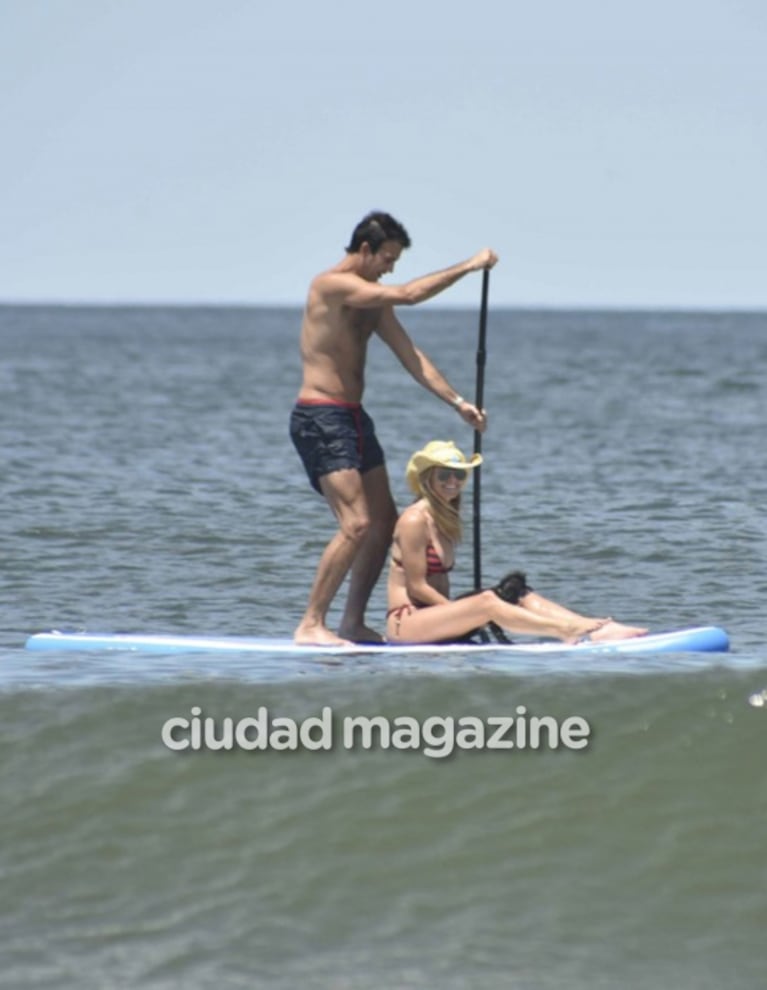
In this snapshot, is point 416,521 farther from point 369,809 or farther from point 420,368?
point 369,809

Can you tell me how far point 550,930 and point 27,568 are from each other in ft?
25.9

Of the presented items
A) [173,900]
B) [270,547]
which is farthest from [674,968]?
[270,547]

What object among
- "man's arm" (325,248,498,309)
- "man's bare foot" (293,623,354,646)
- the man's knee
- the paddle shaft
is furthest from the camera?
the paddle shaft

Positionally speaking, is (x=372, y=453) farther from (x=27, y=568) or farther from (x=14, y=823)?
(x=27, y=568)

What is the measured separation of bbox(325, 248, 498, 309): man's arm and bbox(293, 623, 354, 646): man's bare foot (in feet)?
5.18

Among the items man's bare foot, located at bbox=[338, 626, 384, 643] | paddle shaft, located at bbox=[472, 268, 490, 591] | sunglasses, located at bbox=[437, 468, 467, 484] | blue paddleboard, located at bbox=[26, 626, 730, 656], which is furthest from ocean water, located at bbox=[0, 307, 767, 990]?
paddle shaft, located at bbox=[472, 268, 490, 591]

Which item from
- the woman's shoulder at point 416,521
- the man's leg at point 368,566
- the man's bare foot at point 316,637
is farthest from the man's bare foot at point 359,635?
the woman's shoulder at point 416,521

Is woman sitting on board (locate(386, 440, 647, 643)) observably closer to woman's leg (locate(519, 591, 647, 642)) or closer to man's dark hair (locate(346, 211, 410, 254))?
woman's leg (locate(519, 591, 647, 642))

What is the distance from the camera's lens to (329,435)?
9688 mm

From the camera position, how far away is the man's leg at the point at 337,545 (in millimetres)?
9695

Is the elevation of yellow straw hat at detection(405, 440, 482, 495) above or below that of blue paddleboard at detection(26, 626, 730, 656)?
above

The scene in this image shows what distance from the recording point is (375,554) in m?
10.1

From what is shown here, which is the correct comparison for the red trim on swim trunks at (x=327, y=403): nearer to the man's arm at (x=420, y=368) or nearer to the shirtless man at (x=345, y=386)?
the shirtless man at (x=345, y=386)

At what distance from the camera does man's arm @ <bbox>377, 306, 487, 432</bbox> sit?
9.70m
